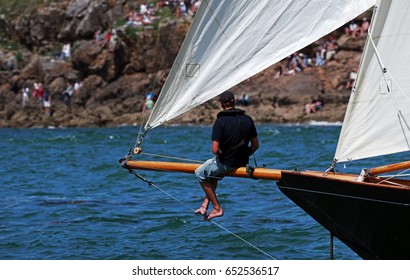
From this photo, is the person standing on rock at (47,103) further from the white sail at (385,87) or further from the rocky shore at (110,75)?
the white sail at (385,87)

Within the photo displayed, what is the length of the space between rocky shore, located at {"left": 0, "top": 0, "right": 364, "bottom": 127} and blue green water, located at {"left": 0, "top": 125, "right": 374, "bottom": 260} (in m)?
21.1

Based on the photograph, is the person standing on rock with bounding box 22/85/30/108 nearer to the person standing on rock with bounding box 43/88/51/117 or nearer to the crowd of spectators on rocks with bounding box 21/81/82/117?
the crowd of spectators on rocks with bounding box 21/81/82/117

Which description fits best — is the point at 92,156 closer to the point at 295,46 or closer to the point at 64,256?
the point at 64,256

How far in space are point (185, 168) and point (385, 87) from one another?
8.40 ft

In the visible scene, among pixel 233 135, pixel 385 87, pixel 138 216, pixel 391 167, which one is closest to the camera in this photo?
pixel 391 167

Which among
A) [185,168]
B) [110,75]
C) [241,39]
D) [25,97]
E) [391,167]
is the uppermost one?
[241,39]

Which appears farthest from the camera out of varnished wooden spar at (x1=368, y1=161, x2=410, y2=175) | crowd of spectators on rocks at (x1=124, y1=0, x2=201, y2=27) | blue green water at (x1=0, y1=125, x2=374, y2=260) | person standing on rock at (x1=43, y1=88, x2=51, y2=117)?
crowd of spectators on rocks at (x1=124, y1=0, x2=201, y2=27)

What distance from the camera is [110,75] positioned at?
58250 mm

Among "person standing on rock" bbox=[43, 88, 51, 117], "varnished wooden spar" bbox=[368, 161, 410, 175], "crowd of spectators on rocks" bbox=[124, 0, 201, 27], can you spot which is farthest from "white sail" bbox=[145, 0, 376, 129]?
"person standing on rock" bbox=[43, 88, 51, 117]

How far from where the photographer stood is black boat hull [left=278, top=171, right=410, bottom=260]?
36.2 feet

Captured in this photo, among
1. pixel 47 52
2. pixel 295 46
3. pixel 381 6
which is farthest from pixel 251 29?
pixel 47 52

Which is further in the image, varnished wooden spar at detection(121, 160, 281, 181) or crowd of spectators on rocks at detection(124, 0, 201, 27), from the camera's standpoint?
crowd of spectators on rocks at detection(124, 0, 201, 27)

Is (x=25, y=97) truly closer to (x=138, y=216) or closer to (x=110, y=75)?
(x=110, y=75)

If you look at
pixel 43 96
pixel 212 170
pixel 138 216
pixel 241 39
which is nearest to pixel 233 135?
pixel 212 170
